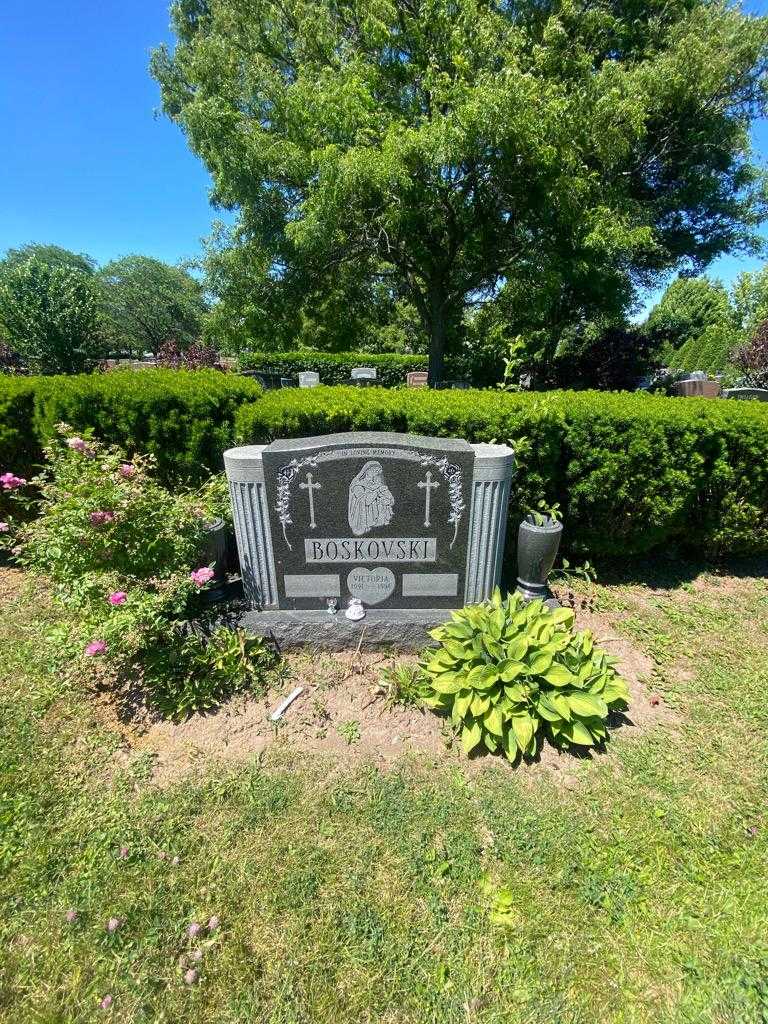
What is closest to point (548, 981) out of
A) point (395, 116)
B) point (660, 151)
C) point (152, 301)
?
point (395, 116)

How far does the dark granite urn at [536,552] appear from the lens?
3.38 meters

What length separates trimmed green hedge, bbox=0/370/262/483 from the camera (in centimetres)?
398

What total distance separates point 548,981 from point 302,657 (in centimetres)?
207

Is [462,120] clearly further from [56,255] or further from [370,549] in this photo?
[56,255]

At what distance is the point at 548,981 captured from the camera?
62.2 inches

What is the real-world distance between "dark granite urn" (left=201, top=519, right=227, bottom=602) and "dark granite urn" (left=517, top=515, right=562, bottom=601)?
90.0 inches

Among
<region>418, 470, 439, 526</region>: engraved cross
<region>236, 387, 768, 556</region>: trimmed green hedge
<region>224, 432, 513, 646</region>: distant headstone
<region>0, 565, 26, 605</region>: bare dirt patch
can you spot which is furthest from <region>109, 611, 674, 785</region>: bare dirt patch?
<region>0, 565, 26, 605</region>: bare dirt patch

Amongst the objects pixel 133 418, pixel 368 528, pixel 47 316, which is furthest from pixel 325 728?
pixel 47 316

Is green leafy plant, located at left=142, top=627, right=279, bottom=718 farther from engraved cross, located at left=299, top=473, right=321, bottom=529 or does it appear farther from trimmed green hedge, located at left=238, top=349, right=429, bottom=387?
trimmed green hedge, located at left=238, top=349, right=429, bottom=387

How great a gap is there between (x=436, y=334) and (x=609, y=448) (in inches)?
372

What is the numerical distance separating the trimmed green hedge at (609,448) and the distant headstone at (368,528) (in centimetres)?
74

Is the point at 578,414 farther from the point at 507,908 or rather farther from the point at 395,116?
the point at 395,116

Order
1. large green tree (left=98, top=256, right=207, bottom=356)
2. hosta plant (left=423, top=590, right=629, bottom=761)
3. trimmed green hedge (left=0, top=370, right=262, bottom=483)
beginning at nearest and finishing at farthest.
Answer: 1. hosta plant (left=423, top=590, right=629, bottom=761)
2. trimmed green hedge (left=0, top=370, right=262, bottom=483)
3. large green tree (left=98, top=256, right=207, bottom=356)

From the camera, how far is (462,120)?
7.25m
